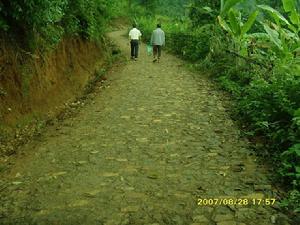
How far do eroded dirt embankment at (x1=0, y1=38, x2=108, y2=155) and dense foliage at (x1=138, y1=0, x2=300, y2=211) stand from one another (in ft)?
14.6

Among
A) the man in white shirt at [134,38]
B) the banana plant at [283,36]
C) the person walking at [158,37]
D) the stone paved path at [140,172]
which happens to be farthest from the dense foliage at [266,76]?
the man in white shirt at [134,38]

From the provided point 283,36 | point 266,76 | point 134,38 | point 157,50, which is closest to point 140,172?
point 266,76

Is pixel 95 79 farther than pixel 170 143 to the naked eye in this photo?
Yes

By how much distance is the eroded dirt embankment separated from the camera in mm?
7988

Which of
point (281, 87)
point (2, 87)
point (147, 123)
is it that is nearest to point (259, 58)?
point (281, 87)

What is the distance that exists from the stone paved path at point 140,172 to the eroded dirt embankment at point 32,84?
62cm

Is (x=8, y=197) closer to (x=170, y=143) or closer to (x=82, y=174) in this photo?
(x=82, y=174)

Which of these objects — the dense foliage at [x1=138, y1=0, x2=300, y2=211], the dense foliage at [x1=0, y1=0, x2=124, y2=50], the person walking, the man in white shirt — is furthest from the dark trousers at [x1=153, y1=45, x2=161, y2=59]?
the dense foliage at [x1=0, y1=0, x2=124, y2=50]

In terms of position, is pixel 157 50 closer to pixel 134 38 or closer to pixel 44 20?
pixel 134 38

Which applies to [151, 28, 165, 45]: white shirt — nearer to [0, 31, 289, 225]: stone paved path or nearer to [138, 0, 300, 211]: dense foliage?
[138, 0, 300, 211]: dense foliage

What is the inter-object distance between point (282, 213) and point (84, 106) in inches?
269

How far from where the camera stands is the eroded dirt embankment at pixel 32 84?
7.99 m

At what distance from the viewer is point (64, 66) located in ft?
38.5

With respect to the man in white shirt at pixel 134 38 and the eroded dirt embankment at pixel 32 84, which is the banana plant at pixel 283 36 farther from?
the man in white shirt at pixel 134 38
